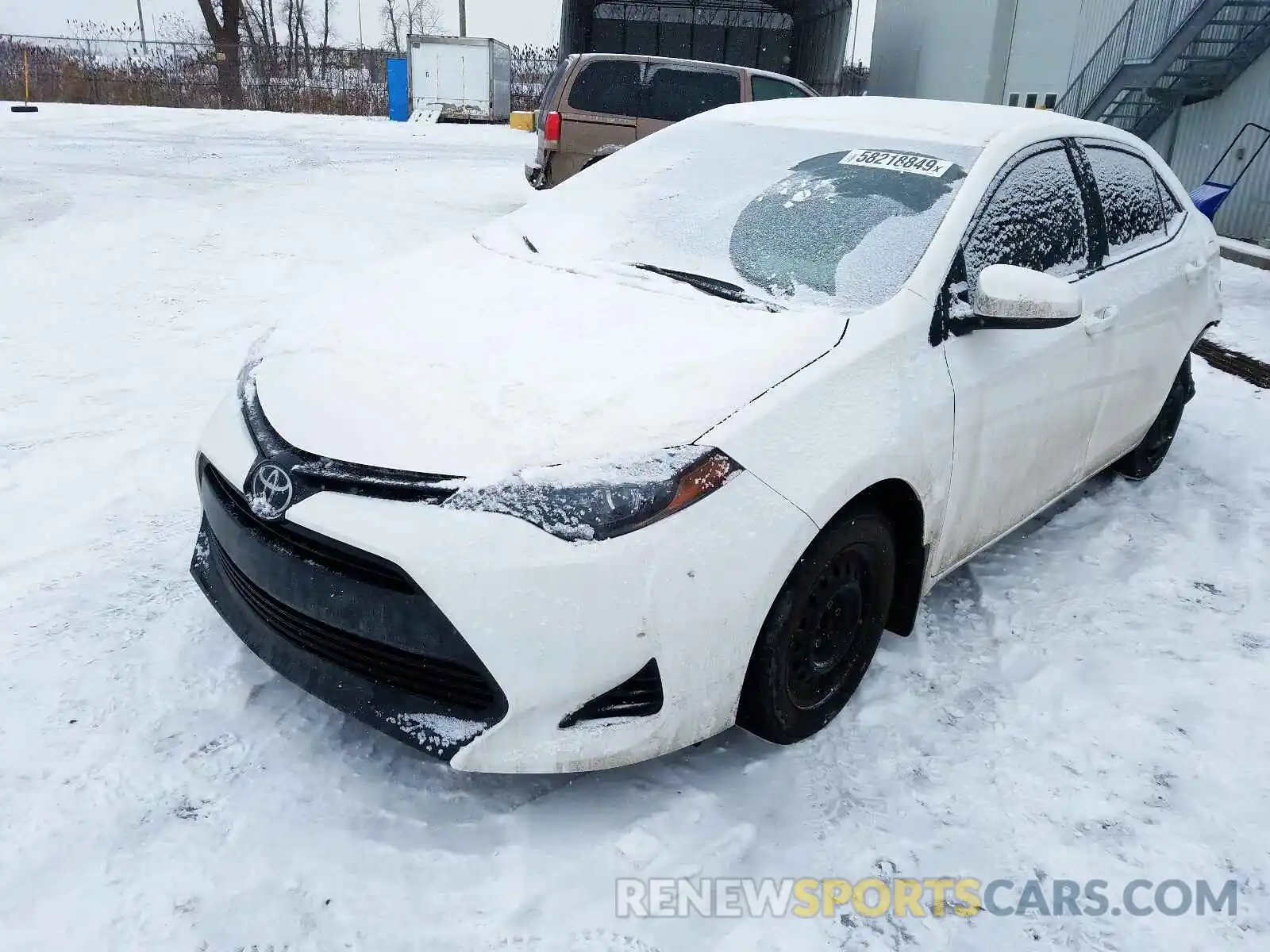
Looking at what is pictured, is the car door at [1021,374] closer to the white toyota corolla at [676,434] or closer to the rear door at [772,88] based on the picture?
the white toyota corolla at [676,434]

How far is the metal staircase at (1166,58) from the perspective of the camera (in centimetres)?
1162

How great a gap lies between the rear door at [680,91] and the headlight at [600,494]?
8.14 metres

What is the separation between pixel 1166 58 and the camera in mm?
11953

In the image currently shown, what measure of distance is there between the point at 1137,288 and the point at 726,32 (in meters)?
14.8

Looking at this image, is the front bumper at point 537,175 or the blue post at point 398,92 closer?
the front bumper at point 537,175

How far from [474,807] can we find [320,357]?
122cm

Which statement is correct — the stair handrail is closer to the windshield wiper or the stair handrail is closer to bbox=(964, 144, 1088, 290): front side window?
bbox=(964, 144, 1088, 290): front side window

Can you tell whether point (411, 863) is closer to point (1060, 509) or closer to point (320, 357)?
point (320, 357)

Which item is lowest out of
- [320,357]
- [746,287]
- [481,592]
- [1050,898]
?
[1050,898]

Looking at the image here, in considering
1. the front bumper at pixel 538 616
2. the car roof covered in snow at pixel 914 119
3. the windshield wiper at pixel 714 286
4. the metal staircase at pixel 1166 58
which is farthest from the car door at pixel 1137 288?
the metal staircase at pixel 1166 58

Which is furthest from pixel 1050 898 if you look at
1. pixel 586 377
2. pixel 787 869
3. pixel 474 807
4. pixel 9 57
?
pixel 9 57

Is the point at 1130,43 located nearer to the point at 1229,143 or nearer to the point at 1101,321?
the point at 1229,143

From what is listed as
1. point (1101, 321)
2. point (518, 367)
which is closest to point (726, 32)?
point (1101, 321)

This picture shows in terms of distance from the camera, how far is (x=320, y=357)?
100 inches
